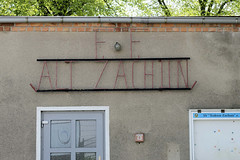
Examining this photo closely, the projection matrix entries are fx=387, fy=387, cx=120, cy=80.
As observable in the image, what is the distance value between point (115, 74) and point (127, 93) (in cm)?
41

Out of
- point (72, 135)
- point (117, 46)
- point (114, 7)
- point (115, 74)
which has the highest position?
point (114, 7)

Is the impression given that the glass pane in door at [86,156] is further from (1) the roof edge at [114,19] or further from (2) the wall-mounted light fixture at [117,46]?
(1) the roof edge at [114,19]

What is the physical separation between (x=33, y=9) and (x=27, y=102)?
1189 centimetres

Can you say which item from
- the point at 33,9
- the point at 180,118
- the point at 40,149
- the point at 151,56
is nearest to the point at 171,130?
the point at 180,118

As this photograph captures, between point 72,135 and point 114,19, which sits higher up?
point 114,19

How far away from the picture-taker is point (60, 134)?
23.0 feet

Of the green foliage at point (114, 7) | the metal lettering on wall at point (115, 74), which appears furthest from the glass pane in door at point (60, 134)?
the green foliage at point (114, 7)

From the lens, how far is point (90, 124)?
701 centimetres

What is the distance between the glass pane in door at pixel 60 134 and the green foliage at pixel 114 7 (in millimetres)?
12105

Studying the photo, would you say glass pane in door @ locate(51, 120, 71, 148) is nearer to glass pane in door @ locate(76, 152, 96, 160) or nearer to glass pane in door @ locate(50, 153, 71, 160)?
glass pane in door @ locate(50, 153, 71, 160)

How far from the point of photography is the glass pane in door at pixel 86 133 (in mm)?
7004

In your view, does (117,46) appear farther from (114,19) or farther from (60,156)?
(60,156)

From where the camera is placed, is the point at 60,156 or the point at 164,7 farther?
the point at 164,7

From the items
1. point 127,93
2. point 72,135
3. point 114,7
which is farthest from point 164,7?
point 72,135
